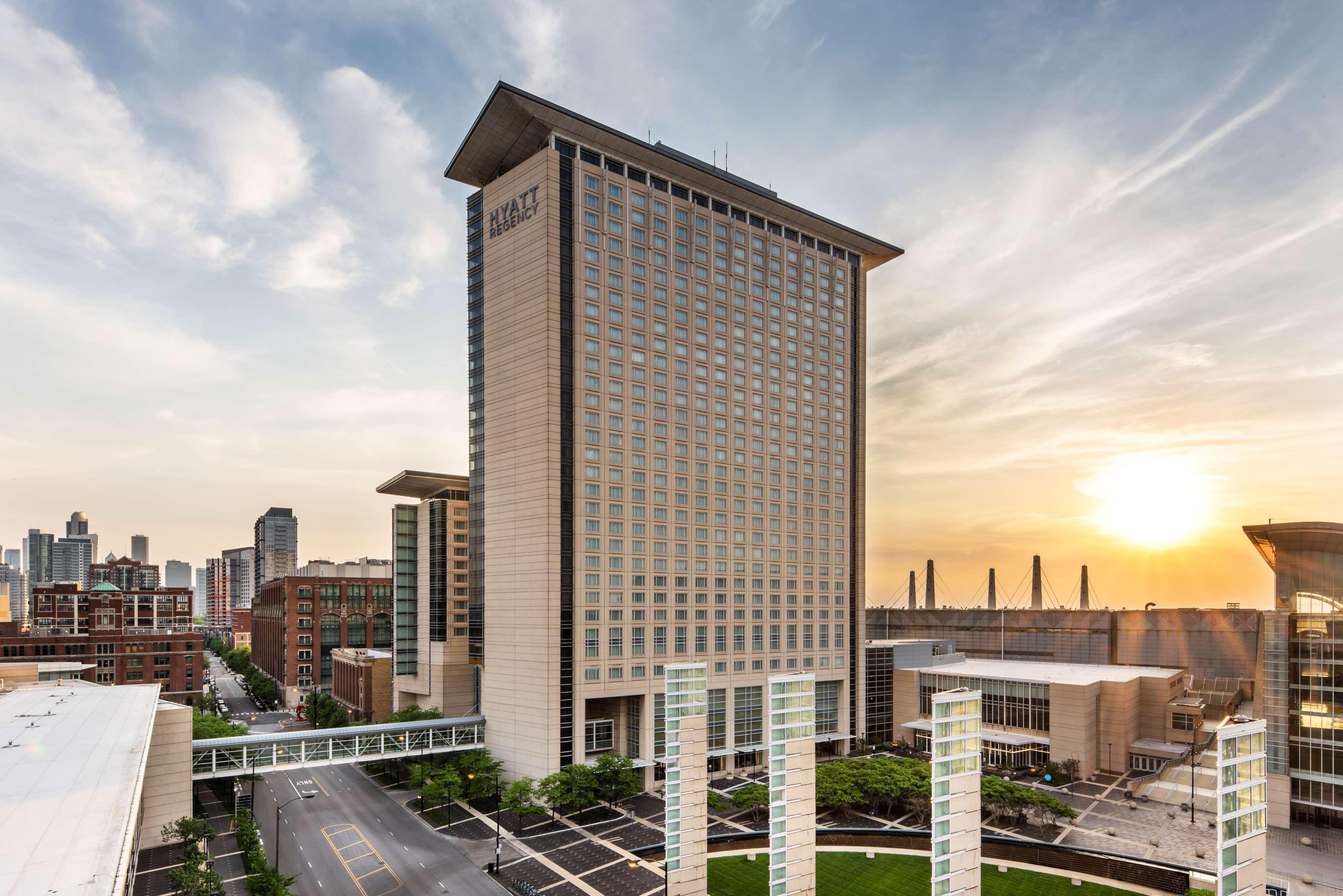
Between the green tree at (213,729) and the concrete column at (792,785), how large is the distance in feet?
232

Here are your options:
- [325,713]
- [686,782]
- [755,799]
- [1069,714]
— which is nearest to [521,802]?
[755,799]

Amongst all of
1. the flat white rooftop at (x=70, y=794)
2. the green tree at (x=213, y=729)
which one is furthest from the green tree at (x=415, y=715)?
the flat white rooftop at (x=70, y=794)

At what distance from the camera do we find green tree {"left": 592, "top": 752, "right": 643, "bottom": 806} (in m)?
75.9

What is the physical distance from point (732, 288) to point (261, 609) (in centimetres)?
16701

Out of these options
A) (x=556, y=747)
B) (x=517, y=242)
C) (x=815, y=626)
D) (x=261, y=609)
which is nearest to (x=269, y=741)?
(x=556, y=747)

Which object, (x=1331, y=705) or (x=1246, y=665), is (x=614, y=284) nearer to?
(x=1331, y=705)

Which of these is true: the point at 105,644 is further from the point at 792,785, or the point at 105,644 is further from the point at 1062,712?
the point at 1062,712

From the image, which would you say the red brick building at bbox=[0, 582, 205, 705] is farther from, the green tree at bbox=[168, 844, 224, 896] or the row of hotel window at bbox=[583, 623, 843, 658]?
the row of hotel window at bbox=[583, 623, 843, 658]

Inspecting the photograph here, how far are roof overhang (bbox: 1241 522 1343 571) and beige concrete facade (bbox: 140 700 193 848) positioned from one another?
393ft

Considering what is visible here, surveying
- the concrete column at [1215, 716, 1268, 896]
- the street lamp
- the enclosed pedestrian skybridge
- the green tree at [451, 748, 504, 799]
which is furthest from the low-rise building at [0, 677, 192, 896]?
the concrete column at [1215, 716, 1268, 896]

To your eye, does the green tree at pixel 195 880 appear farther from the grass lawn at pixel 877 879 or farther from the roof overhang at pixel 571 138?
the roof overhang at pixel 571 138

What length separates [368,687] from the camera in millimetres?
114438

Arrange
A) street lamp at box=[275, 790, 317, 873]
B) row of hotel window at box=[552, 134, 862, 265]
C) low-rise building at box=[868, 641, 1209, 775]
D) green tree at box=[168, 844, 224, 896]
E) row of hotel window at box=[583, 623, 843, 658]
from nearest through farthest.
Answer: green tree at box=[168, 844, 224, 896] → street lamp at box=[275, 790, 317, 873] → row of hotel window at box=[583, 623, 843, 658] → row of hotel window at box=[552, 134, 862, 265] → low-rise building at box=[868, 641, 1209, 775]

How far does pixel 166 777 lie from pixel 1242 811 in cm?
8124
